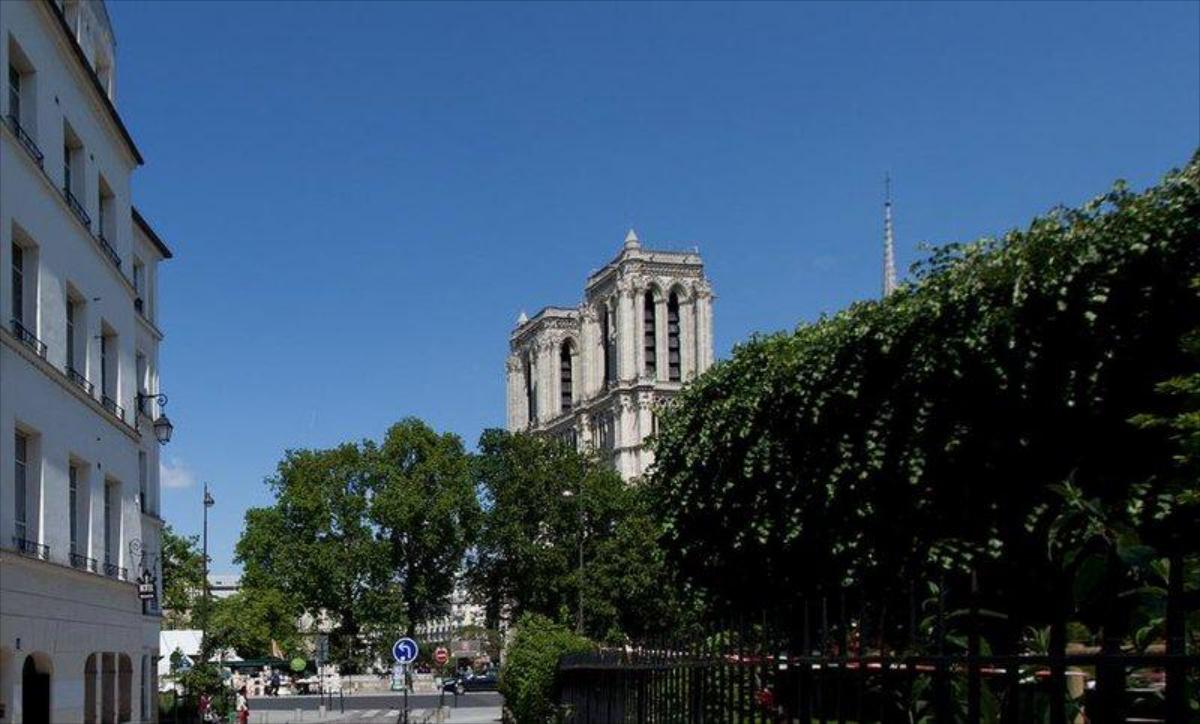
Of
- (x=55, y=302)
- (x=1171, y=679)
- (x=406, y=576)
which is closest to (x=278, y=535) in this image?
(x=406, y=576)

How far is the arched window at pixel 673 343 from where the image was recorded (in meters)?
118

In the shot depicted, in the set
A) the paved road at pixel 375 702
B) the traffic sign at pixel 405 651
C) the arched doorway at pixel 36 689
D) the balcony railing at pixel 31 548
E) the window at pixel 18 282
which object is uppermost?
the window at pixel 18 282

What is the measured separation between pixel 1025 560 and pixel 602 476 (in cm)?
6259

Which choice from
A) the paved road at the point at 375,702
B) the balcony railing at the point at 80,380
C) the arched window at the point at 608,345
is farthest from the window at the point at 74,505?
the arched window at the point at 608,345

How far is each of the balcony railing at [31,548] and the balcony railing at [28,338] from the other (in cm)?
206

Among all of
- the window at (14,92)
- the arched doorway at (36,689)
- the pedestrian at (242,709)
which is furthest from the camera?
the pedestrian at (242,709)

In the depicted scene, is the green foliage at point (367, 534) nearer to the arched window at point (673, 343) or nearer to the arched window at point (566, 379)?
the arched window at point (673, 343)

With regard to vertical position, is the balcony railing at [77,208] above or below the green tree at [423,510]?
above

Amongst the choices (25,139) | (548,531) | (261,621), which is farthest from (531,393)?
(25,139)

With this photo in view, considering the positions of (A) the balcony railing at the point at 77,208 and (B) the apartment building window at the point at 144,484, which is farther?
(B) the apartment building window at the point at 144,484

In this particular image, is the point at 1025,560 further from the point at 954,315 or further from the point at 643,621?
the point at 643,621

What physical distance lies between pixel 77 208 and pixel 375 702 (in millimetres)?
54014

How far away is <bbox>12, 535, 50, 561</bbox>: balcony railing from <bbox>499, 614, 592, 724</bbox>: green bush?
1477cm

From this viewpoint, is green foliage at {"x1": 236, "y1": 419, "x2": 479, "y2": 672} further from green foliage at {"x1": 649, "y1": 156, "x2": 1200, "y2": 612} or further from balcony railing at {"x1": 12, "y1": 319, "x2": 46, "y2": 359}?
balcony railing at {"x1": 12, "y1": 319, "x2": 46, "y2": 359}
